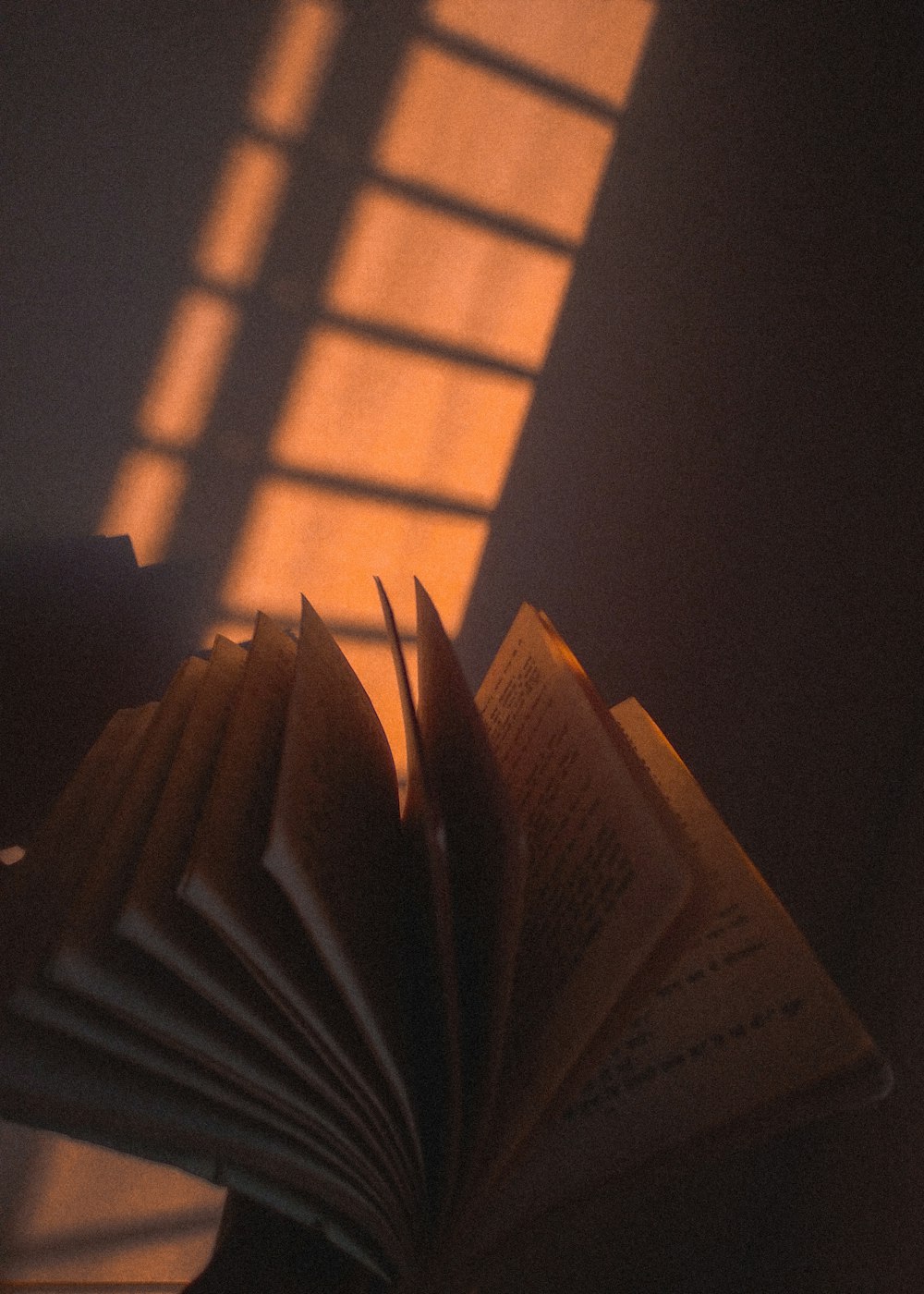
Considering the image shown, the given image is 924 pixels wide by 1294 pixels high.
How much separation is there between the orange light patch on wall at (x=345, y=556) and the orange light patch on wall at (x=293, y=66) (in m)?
0.23

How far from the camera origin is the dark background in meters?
0.57

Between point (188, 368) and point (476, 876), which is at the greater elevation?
point (188, 368)

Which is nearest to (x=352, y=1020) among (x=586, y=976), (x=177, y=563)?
(x=586, y=976)

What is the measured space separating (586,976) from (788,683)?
1.73 ft

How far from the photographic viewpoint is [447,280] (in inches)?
25.6

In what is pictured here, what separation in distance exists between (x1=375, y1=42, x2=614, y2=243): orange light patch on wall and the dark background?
1.1 inches

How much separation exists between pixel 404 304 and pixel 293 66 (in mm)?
158

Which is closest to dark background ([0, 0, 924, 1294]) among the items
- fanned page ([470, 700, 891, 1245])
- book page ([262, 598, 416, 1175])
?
book page ([262, 598, 416, 1175])

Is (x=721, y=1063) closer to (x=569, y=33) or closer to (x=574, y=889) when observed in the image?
(x=574, y=889)

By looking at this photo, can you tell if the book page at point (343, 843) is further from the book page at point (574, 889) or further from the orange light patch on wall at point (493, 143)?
the orange light patch on wall at point (493, 143)

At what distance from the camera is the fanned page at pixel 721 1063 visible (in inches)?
14.3

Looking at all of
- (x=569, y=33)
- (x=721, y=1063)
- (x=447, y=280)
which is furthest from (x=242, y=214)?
(x=721, y=1063)

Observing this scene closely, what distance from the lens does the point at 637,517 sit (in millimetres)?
741

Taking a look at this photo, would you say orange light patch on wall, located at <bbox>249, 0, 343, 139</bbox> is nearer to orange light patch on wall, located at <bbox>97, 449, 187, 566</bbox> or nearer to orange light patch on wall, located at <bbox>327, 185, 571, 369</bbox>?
orange light patch on wall, located at <bbox>327, 185, 571, 369</bbox>
